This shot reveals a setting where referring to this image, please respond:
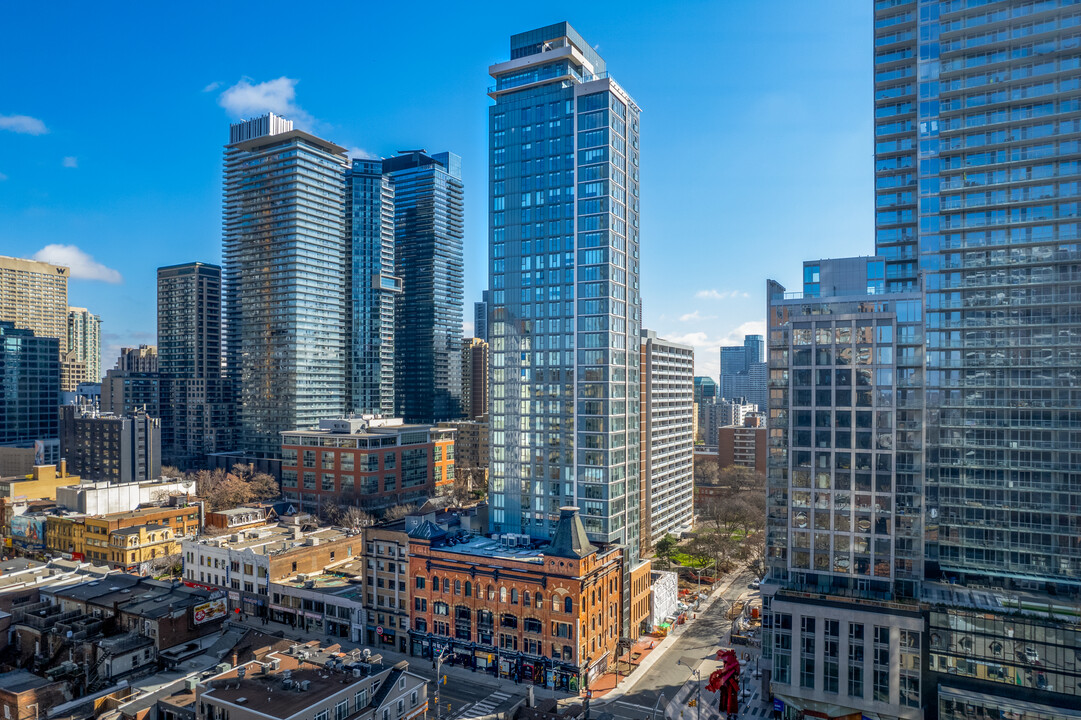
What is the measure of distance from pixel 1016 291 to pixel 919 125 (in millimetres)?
23648

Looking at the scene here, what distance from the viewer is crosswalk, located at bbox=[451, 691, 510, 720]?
2448 inches

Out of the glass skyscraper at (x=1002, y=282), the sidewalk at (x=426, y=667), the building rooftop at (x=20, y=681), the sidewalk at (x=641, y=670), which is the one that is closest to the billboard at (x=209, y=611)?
the sidewalk at (x=426, y=667)

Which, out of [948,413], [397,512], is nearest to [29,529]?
[397,512]

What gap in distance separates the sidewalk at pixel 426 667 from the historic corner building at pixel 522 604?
0.96m

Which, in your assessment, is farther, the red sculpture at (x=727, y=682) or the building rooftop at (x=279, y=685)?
the red sculpture at (x=727, y=682)

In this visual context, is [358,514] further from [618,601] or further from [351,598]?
[618,601]

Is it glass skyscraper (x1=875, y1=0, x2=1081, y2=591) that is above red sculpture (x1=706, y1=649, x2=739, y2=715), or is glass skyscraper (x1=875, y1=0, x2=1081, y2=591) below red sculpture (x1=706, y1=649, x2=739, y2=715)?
above

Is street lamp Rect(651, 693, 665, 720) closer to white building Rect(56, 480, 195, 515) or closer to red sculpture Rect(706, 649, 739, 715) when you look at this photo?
red sculpture Rect(706, 649, 739, 715)

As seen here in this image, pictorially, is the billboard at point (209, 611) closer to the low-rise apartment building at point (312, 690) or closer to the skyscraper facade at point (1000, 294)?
the low-rise apartment building at point (312, 690)

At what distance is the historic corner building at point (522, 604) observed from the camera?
234ft

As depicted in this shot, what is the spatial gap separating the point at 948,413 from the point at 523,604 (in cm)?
5350

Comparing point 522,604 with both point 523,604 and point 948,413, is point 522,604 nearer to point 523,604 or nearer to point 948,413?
point 523,604

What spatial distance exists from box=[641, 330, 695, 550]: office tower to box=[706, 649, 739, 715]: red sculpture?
53.3 m

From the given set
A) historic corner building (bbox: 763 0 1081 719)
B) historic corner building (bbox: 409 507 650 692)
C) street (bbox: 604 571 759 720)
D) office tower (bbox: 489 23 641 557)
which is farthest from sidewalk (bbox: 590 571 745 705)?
historic corner building (bbox: 763 0 1081 719)
